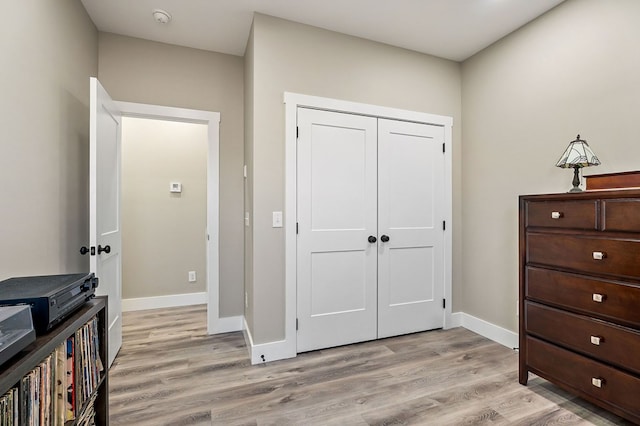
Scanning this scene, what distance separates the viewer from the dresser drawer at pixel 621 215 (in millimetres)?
1511

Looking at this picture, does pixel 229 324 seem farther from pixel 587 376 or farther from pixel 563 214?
pixel 563 214

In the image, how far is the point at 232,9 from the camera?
235 centimetres

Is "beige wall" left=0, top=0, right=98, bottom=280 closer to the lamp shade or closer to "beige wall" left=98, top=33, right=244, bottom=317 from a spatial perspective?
"beige wall" left=98, top=33, right=244, bottom=317

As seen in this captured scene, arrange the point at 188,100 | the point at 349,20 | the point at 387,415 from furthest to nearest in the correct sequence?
the point at 188,100 < the point at 349,20 < the point at 387,415

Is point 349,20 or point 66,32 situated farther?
point 349,20

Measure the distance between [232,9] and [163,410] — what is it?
9.14 feet

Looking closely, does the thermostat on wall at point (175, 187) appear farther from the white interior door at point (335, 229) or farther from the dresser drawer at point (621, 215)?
the dresser drawer at point (621, 215)

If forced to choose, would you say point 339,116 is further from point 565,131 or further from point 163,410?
point 163,410

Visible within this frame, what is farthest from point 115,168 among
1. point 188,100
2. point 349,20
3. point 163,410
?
point 349,20

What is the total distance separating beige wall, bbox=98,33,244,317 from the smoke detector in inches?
14.7

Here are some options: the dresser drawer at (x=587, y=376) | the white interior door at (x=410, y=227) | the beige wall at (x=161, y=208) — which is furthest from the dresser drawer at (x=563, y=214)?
the beige wall at (x=161, y=208)

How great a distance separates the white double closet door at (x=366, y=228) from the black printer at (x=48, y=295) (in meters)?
1.50

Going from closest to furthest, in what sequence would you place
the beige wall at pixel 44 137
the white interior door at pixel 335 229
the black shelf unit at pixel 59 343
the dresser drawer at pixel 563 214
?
the black shelf unit at pixel 59 343
the beige wall at pixel 44 137
the dresser drawer at pixel 563 214
the white interior door at pixel 335 229

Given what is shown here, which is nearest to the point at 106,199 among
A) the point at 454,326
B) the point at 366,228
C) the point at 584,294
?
the point at 366,228
